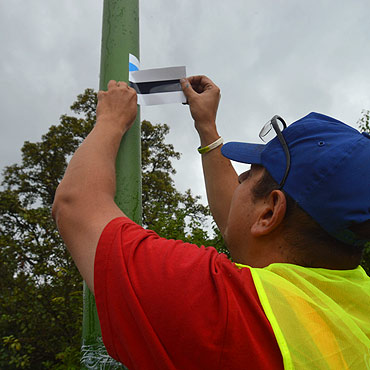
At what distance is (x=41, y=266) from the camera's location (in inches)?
295

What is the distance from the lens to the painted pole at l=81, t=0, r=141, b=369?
1.31m

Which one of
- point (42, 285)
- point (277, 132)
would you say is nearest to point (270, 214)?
point (277, 132)

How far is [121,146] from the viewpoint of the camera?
1460mm

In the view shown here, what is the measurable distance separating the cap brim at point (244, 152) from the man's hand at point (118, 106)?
0.45 metres

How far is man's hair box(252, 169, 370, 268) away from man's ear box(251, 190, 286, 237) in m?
0.02

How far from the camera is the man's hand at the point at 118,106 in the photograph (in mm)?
1397

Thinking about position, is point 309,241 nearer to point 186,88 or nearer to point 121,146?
point 121,146

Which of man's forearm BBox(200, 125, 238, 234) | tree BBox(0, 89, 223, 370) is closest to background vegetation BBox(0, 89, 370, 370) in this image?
tree BBox(0, 89, 223, 370)

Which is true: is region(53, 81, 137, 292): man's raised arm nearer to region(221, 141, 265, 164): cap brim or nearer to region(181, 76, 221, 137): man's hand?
region(221, 141, 265, 164): cap brim

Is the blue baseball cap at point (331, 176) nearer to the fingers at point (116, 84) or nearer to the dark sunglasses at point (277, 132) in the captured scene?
the dark sunglasses at point (277, 132)

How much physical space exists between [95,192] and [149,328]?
46 centimetres

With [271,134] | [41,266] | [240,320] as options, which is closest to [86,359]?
[240,320]

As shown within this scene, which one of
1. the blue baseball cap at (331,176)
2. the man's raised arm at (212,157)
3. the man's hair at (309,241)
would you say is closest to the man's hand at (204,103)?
the man's raised arm at (212,157)

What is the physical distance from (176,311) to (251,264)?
49 cm
